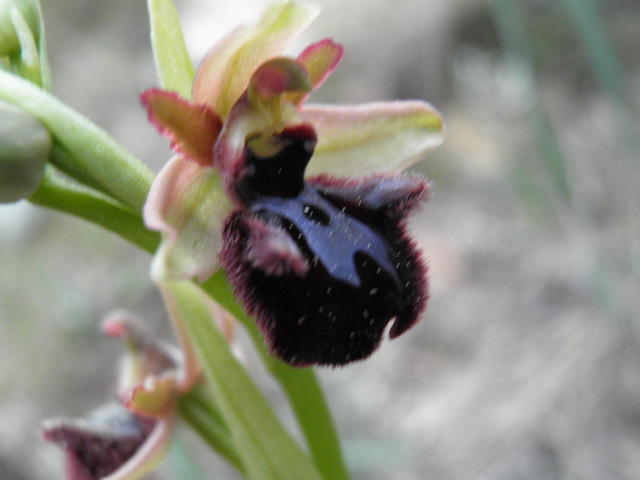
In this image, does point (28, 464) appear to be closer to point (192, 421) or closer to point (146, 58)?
point (192, 421)

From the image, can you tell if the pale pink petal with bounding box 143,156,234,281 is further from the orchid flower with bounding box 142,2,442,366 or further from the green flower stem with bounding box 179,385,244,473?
the green flower stem with bounding box 179,385,244,473

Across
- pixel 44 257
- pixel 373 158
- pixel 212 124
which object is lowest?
pixel 44 257

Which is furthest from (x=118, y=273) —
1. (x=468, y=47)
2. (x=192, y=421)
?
(x=192, y=421)

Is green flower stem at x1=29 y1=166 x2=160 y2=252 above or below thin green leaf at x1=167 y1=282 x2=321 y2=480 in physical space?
above

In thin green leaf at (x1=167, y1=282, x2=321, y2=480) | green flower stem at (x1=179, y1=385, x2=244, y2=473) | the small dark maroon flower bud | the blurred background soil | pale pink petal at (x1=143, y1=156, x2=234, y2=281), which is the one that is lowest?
the blurred background soil

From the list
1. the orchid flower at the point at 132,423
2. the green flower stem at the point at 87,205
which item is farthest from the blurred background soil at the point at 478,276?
the green flower stem at the point at 87,205

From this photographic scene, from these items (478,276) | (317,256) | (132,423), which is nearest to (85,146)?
(317,256)

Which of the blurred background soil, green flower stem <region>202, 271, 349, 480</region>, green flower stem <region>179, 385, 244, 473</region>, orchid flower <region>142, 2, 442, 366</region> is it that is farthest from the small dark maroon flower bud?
the blurred background soil
